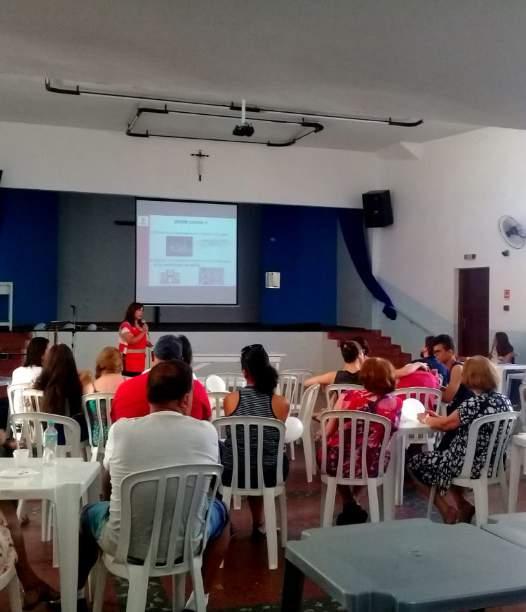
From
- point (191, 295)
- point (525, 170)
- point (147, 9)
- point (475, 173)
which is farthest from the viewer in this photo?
point (191, 295)

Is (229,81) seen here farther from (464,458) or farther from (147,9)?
(464,458)

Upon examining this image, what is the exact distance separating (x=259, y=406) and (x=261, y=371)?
0.19 metres

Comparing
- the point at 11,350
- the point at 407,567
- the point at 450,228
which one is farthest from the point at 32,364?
the point at 450,228

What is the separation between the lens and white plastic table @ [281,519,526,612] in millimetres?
1462

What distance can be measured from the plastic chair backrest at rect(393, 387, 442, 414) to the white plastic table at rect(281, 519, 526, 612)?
324 centimetres

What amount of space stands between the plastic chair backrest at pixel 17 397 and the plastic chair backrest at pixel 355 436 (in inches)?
84.0

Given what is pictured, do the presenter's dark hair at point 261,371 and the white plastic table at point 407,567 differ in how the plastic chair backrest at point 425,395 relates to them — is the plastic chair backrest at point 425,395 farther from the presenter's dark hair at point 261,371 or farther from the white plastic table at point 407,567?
the white plastic table at point 407,567

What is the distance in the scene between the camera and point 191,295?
10508 mm

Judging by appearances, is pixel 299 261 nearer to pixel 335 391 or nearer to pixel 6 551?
pixel 335 391

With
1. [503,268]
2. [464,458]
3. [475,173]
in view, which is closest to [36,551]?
[464,458]

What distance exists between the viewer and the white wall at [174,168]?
957cm

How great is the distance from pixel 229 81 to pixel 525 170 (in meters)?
5.57

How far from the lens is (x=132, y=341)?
7457 mm

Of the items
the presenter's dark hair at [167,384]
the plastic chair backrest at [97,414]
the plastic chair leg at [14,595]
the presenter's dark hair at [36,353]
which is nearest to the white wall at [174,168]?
the presenter's dark hair at [36,353]
